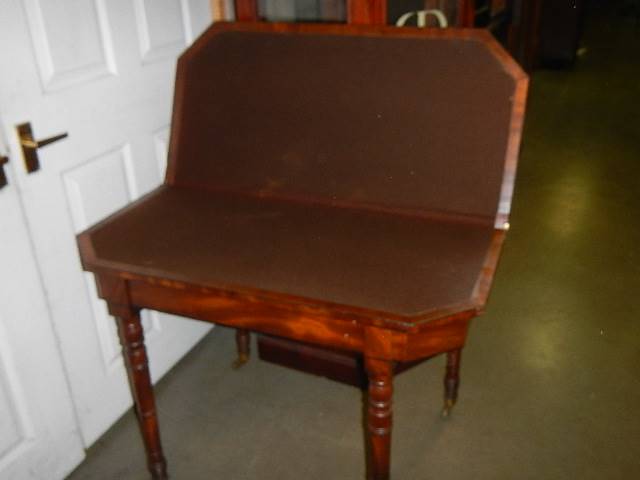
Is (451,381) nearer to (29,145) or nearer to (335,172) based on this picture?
(335,172)

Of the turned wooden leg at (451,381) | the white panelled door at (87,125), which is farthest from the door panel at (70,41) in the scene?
the turned wooden leg at (451,381)

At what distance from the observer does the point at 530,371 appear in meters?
2.19

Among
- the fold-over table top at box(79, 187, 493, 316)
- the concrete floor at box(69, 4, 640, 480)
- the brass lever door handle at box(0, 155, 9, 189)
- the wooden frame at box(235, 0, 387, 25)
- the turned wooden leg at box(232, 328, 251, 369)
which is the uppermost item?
the wooden frame at box(235, 0, 387, 25)

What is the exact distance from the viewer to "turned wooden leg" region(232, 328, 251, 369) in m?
2.22

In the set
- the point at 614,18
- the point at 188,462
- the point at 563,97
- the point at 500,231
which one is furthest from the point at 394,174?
the point at 614,18

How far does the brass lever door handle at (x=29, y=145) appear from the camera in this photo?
145 centimetres

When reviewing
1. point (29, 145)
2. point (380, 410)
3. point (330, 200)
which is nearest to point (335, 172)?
point (330, 200)

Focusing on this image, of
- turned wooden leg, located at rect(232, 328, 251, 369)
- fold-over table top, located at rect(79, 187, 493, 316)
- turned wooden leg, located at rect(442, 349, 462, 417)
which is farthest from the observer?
turned wooden leg, located at rect(232, 328, 251, 369)

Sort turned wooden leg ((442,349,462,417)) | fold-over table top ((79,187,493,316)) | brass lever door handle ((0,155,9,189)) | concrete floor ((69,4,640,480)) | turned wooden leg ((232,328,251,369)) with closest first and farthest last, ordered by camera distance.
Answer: fold-over table top ((79,187,493,316)) → brass lever door handle ((0,155,9,189)) → concrete floor ((69,4,640,480)) → turned wooden leg ((442,349,462,417)) → turned wooden leg ((232,328,251,369))

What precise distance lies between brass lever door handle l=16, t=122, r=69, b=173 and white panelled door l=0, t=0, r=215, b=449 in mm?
15

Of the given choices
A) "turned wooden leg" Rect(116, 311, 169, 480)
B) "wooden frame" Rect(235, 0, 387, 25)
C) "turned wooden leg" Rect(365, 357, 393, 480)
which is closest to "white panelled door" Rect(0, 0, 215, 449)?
"turned wooden leg" Rect(116, 311, 169, 480)

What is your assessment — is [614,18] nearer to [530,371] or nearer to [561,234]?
[561,234]

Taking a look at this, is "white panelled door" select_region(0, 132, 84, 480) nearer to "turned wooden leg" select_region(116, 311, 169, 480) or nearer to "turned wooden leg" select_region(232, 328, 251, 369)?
"turned wooden leg" select_region(116, 311, 169, 480)

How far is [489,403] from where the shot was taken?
6.72 ft
